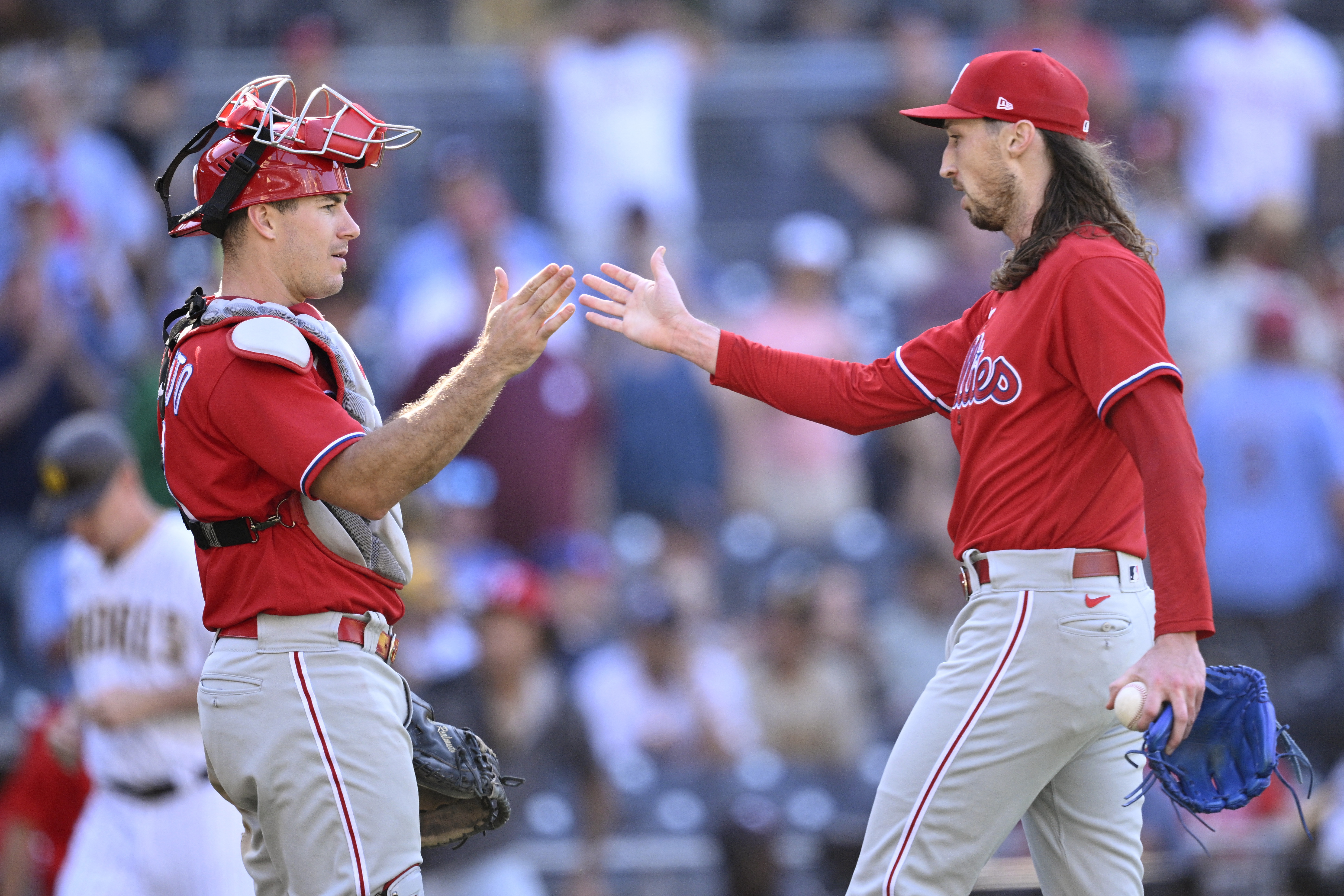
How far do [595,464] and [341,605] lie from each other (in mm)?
5782

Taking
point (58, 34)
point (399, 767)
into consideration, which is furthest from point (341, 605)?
point (58, 34)

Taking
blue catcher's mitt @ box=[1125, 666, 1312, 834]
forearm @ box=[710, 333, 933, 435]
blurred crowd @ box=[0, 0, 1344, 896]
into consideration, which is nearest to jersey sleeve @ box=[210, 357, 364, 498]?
forearm @ box=[710, 333, 933, 435]

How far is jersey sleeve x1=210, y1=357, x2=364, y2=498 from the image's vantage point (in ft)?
11.3

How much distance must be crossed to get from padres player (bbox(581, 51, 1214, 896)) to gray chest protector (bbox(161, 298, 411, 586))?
1256 millimetres

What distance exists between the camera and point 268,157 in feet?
12.1

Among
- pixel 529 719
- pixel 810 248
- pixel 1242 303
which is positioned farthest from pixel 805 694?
pixel 1242 303

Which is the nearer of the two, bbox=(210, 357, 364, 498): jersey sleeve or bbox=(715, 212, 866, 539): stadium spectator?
bbox=(210, 357, 364, 498): jersey sleeve

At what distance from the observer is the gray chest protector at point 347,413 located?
142 inches

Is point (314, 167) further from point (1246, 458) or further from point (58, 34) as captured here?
point (58, 34)

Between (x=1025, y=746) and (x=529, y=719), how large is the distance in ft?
12.5

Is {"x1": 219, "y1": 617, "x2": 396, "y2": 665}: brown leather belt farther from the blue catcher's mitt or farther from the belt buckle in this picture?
the blue catcher's mitt

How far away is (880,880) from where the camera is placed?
3682mm

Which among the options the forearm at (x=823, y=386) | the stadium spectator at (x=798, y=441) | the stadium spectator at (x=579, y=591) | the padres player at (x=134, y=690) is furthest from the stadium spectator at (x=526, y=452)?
the forearm at (x=823, y=386)

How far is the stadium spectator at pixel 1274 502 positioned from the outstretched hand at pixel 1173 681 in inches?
210
